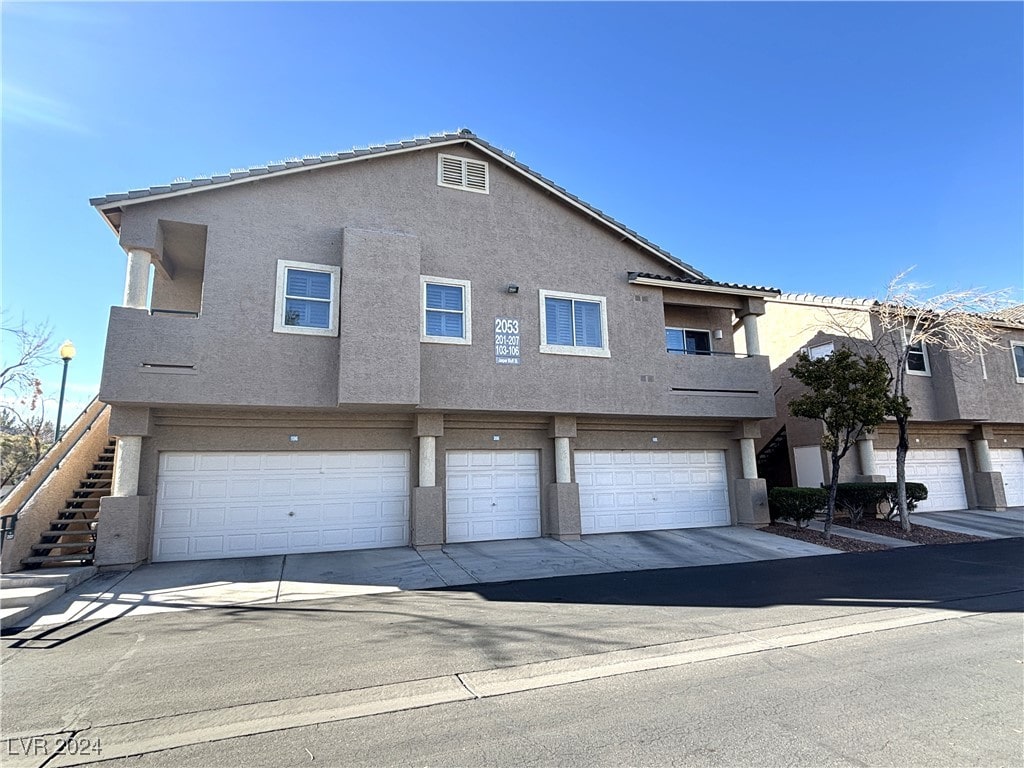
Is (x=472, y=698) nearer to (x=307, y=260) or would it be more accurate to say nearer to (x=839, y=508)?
(x=307, y=260)

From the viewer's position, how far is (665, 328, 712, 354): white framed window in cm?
1636

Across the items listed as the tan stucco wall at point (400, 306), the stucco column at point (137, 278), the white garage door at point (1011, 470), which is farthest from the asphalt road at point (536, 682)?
the white garage door at point (1011, 470)

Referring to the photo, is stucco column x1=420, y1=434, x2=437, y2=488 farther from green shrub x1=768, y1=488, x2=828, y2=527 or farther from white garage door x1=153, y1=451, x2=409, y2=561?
green shrub x1=768, y1=488, x2=828, y2=527

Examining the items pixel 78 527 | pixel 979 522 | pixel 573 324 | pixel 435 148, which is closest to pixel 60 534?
pixel 78 527

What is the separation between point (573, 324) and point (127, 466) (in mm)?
10042

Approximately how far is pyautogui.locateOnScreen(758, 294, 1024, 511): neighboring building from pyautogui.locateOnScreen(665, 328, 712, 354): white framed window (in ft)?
9.90

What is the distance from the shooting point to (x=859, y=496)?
53.7 ft

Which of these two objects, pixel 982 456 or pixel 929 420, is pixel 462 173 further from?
pixel 982 456

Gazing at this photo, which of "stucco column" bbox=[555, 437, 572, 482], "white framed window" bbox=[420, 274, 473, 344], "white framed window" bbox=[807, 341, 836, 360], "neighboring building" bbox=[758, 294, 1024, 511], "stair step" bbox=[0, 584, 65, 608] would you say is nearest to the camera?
"stair step" bbox=[0, 584, 65, 608]

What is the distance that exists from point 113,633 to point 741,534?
13.3m

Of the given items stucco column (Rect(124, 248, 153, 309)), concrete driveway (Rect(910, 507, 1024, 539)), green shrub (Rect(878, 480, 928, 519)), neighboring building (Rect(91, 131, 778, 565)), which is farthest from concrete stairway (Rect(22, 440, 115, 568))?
concrete driveway (Rect(910, 507, 1024, 539))

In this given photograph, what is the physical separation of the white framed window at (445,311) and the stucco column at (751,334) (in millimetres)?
8328

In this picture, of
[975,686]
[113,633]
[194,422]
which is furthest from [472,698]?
[194,422]

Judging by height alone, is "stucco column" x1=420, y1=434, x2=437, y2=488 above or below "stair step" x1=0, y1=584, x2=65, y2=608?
above
